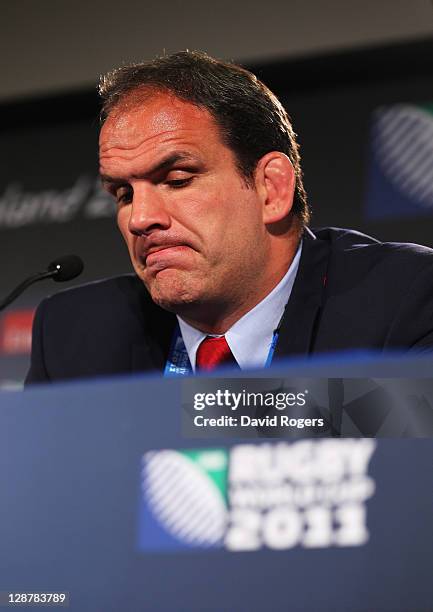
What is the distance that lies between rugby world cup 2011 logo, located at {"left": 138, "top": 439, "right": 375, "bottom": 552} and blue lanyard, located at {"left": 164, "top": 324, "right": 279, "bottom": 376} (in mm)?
182

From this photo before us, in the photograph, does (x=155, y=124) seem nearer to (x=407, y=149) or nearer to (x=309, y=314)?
(x=309, y=314)

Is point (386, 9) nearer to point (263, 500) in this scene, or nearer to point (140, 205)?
point (140, 205)

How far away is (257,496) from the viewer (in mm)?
1479

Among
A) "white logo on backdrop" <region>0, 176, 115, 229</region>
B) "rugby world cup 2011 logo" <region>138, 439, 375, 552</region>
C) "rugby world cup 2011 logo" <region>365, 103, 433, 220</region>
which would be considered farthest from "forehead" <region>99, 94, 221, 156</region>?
"white logo on backdrop" <region>0, 176, 115, 229</region>

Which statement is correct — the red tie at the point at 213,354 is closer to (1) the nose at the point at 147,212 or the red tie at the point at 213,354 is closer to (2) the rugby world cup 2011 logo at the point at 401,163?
(1) the nose at the point at 147,212

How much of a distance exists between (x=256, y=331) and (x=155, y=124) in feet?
1.42

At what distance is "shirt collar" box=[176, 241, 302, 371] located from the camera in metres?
1.67

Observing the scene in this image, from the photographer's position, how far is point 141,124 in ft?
5.24

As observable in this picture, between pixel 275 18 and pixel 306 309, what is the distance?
4.02ft

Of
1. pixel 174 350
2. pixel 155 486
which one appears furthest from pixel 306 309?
pixel 155 486

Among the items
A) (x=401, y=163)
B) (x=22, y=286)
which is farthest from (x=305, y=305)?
(x=401, y=163)

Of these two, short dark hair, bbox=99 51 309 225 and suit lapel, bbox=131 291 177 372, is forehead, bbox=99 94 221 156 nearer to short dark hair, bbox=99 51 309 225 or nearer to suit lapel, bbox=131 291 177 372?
short dark hair, bbox=99 51 309 225

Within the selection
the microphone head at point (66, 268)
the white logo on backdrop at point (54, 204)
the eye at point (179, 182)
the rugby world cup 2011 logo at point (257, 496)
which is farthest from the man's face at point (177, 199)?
the white logo on backdrop at point (54, 204)

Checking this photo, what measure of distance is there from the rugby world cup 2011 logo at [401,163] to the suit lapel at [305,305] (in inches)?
23.4
